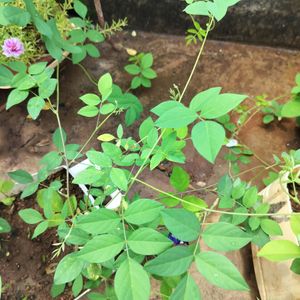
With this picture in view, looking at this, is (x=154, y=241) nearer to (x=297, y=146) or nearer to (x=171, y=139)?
(x=171, y=139)

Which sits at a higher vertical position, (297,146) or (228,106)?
(228,106)

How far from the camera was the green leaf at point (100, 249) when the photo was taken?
0.67m

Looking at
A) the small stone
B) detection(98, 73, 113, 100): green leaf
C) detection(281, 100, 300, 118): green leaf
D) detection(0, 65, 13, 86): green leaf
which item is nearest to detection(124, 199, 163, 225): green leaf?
detection(98, 73, 113, 100): green leaf

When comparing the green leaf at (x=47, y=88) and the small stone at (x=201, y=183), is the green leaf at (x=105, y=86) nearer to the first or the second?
the green leaf at (x=47, y=88)

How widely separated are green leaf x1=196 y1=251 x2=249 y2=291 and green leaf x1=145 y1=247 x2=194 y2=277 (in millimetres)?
26

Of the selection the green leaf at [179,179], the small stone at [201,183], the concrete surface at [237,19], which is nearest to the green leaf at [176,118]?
the green leaf at [179,179]

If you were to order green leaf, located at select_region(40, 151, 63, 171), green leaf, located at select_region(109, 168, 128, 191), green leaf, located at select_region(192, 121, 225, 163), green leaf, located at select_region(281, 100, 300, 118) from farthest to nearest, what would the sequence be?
green leaf, located at select_region(281, 100, 300, 118) < green leaf, located at select_region(40, 151, 63, 171) < green leaf, located at select_region(109, 168, 128, 191) < green leaf, located at select_region(192, 121, 225, 163)

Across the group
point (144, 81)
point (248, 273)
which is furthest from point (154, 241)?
point (144, 81)

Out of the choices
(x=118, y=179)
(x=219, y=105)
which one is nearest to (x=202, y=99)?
(x=219, y=105)

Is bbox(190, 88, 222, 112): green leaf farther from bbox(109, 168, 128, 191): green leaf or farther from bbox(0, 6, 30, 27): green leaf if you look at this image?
bbox(0, 6, 30, 27): green leaf

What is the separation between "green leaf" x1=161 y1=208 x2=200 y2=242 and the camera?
70cm

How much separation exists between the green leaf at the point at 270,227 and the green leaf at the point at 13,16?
2.36 feet

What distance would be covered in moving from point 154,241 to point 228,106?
271mm

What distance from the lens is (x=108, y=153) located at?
834 mm
